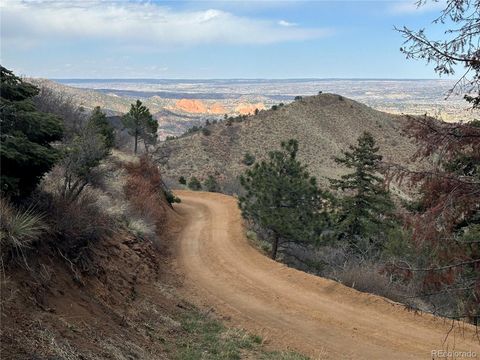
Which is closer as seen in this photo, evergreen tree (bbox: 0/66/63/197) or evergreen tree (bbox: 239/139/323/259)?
evergreen tree (bbox: 0/66/63/197)

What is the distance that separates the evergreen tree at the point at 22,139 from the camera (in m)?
8.02

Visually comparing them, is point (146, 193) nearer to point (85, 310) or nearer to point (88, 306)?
point (88, 306)

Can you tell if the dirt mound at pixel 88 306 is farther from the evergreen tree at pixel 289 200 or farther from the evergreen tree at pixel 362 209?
the evergreen tree at pixel 362 209

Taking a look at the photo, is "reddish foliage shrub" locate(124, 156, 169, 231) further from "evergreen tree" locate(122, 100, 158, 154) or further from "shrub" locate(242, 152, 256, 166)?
"shrub" locate(242, 152, 256, 166)

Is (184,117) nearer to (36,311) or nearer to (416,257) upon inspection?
(416,257)

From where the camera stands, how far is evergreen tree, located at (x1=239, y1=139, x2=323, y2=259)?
17.7m

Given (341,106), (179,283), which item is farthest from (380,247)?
(341,106)

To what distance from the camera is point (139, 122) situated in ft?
145

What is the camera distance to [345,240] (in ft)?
79.2

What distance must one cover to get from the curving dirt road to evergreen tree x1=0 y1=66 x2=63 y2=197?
5.91 m

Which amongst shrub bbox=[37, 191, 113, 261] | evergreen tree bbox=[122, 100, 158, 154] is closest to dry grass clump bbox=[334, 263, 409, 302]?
shrub bbox=[37, 191, 113, 261]

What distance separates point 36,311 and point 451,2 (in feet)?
21.5

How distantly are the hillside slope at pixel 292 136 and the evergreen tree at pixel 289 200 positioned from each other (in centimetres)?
3751

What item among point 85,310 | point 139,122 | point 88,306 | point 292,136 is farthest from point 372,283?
point 292,136
